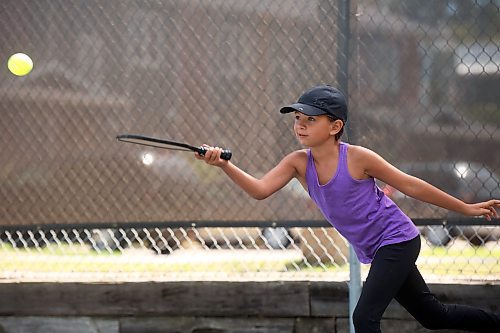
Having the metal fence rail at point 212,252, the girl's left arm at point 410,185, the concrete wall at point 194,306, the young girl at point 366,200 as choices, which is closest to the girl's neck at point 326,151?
the young girl at point 366,200

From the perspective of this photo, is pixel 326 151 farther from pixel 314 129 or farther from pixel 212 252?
pixel 212 252

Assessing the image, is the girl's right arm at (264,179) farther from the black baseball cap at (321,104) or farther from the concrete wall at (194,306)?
the concrete wall at (194,306)

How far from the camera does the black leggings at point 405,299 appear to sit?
15.6ft

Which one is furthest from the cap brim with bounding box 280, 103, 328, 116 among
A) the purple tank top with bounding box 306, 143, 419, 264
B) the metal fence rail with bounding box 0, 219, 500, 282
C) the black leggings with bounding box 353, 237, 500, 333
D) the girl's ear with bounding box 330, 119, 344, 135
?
the metal fence rail with bounding box 0, 219, 500, 282

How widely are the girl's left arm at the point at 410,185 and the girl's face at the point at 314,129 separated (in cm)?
18

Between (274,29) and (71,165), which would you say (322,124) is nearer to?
(274,29)

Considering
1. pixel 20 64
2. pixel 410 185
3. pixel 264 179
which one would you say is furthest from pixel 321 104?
pixel 20 64

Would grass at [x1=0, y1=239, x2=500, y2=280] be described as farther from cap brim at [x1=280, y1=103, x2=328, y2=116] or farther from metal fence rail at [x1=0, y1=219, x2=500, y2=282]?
cap brim at [x1=280, y1=103, x2=328, y2=116]

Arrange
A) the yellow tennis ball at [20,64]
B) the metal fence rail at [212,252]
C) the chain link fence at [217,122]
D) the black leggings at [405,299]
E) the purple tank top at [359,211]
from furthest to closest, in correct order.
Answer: the yellow tennis ball at [20,64], the metal fence rail at [212,252], the chain link fence at [217,122], the purple tank top at [359,211], the black leggings at [405,299]

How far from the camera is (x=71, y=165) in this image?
606cm

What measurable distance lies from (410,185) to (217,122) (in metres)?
1.43

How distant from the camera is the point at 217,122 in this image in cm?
588

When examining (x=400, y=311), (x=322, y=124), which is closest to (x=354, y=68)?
(x=322, y=124)

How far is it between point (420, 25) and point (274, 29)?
82 cm
